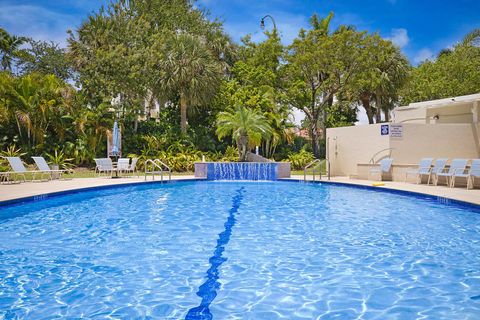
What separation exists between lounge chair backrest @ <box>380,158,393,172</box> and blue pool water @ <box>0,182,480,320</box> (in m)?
5.11

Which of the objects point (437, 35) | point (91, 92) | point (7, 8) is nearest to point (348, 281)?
point (91, 92)

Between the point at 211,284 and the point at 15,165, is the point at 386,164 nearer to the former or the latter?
the point at 211,284

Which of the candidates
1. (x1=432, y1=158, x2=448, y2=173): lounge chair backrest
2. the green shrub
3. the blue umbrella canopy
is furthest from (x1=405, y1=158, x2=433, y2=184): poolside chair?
the blue umbrella canopy

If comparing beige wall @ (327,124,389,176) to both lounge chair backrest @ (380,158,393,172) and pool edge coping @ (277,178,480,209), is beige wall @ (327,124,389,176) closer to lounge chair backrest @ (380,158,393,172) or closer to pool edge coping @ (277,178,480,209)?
lounge chair backrest @ (380,158,393,172)

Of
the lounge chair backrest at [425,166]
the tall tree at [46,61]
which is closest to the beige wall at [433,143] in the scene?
the lounge chair backrest at [425,166]

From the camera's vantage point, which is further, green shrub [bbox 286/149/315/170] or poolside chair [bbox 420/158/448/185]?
green shrub [bbox 286/149/315/170]

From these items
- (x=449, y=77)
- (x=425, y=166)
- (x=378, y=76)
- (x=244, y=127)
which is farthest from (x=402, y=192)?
(x=449, y=77)

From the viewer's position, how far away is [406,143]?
56.0ft

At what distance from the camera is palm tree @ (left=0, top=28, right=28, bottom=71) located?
25.3 m

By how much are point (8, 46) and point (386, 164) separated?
25.4 meters

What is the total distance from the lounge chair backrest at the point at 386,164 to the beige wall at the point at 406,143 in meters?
1.42

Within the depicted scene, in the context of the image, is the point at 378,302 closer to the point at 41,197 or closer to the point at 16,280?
the point at 16,280

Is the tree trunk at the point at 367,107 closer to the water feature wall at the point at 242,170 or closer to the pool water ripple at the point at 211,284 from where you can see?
the water feature wall at the point at 242,170

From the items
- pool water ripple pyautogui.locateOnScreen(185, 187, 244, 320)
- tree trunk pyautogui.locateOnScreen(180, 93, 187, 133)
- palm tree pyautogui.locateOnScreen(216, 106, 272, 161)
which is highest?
tree trunk pyautogui.locateOnScreen(180, 93, 187, 133)
